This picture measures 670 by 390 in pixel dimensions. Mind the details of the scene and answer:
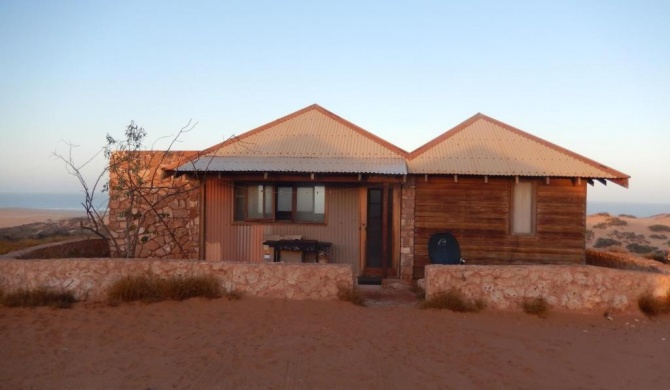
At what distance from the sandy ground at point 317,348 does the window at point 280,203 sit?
162 inches

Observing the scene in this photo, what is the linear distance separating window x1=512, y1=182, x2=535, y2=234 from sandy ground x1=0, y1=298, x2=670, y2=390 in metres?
3.92

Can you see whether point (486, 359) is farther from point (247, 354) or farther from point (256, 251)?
point (256, 251)

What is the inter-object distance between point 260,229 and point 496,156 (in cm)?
584

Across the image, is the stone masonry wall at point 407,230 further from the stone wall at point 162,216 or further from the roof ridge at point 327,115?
the stone wall at point 162,216

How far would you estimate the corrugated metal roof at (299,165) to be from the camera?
11.1 meters

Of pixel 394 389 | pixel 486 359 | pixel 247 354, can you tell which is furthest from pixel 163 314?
pixel 486 359

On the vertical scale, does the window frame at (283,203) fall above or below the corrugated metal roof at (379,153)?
below

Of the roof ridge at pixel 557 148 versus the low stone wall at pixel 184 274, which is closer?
the low stone wall at pixel 184 274

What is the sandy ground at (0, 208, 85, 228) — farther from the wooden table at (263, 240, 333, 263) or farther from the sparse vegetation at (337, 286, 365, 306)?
the sparse vegetation at (337, 286, 365, 306)

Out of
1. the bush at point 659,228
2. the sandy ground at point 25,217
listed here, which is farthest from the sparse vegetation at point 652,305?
the sandy ground at point 25,217

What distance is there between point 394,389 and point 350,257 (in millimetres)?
6572

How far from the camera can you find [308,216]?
12211mm

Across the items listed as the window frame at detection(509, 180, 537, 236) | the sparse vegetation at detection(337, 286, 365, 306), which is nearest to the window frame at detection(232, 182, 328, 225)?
the sparse vegetation at detection(337, 286, 365, 306)

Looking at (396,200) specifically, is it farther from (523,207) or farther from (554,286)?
(554,286)
